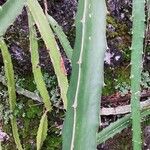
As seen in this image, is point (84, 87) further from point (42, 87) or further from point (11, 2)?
point (42, 87)

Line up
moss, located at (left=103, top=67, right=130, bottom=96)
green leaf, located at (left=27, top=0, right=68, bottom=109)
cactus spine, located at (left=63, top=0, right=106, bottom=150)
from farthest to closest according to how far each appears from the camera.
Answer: moss, located at (left=103, top=67, right=130, bottom=96) → green leaf, located at (left=27, top=0, right=68, bottom=109) → cactus spine, located at (left=63, top=0, right=106, bottom=150)

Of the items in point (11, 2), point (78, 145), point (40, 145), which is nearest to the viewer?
point (78, 145)

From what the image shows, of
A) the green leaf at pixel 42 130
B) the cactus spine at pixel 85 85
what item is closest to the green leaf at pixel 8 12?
the cactus spine at pixel 85 85

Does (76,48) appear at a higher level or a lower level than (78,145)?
higher

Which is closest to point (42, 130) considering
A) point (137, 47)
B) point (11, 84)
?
point (11, 84)

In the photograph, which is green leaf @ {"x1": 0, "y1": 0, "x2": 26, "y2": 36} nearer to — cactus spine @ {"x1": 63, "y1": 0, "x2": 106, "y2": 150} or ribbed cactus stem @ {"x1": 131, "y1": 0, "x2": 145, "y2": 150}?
cactus spine @ {"x1": 63, "y1": 0, "x2": 106, "y2": 150}

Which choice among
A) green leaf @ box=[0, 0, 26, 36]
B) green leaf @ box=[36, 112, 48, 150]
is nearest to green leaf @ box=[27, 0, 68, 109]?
green leaf @ box=[36, 112, 48, 150]

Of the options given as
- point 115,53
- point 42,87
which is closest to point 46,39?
point 42,87

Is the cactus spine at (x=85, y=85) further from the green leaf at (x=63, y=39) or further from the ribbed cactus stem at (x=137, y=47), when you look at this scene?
the green leaf at (x=63, y=39)
